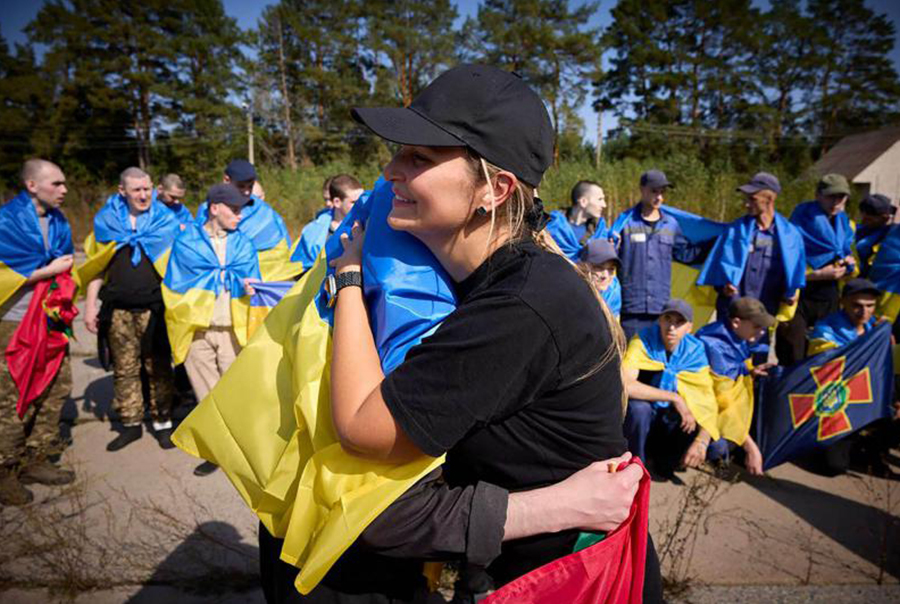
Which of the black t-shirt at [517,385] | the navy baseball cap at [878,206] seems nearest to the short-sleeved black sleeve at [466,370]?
the black t-shirt at [517,385]

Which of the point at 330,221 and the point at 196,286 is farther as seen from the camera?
the point at 330,221

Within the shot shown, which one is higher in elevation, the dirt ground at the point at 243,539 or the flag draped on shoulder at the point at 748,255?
the flag draped on shoulder at the point at 748,255

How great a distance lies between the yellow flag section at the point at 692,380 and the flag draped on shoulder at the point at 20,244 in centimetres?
458

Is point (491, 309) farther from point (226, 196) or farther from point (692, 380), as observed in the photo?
point (226, 196)

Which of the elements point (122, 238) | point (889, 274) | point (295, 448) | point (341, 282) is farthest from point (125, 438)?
point (889, 274)

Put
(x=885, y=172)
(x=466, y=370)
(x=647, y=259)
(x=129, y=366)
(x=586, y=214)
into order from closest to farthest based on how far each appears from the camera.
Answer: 1. (x=466, y=370)
2. (x=129, y=366)
3. (x=647, y=259)
4. (x=586, y=214)
5. (x=885, y=172)

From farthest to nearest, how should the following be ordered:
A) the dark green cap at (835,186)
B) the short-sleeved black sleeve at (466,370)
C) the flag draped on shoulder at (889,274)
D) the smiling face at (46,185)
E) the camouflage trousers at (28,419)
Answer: the dark green cap at (835,186) < the flag draped on shoulder at (889,274) < the smiling face at (46,185) < the camouflage trousers at (28,419) < the short-sleeved black sleeve at (466,370)

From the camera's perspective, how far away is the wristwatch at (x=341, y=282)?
129cm

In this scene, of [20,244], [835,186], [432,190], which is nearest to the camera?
[432,190]

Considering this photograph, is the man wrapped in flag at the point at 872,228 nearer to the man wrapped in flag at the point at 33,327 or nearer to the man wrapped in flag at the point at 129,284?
the man wrapped in flag at the point at 129,284

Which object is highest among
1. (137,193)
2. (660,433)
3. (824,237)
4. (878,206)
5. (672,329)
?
(137,193)

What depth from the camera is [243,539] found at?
132 inches

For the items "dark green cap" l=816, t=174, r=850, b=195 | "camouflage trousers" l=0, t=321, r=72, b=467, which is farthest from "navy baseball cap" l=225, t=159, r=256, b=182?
"dark green cap" l=816, t=174, r=850, b=195

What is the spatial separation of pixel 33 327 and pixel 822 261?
7.18m
